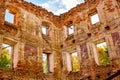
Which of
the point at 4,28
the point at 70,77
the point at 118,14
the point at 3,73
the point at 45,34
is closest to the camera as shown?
the point at 3,73

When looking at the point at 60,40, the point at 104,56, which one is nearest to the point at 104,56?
the point at 104,56

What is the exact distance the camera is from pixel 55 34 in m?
14.6

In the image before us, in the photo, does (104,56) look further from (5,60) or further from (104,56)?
(5,60)

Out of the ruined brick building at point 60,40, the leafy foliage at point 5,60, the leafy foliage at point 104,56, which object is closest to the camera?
the ruined brick building at point 60,40

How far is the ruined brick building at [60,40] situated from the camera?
1088 centimetres

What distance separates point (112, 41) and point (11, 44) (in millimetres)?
7182

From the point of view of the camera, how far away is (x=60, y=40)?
14.6 m

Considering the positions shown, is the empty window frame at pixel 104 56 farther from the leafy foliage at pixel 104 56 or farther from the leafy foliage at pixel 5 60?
the leafy foliage at pixel 5 60

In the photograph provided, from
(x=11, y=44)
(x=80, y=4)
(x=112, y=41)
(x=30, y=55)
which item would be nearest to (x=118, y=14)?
(x=112, y=41)

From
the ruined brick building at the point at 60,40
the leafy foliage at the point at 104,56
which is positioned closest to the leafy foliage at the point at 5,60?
the ruined brick building at the point at 60,40

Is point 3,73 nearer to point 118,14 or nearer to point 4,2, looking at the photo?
point 4,2

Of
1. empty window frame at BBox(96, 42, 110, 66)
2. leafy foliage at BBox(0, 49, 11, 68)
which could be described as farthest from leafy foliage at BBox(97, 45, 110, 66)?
leafy foliage at BBox(0, 49, 11, 68)

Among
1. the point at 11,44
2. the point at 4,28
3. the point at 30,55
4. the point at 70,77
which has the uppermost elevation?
the point at 4,28

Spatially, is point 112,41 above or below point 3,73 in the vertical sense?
above
